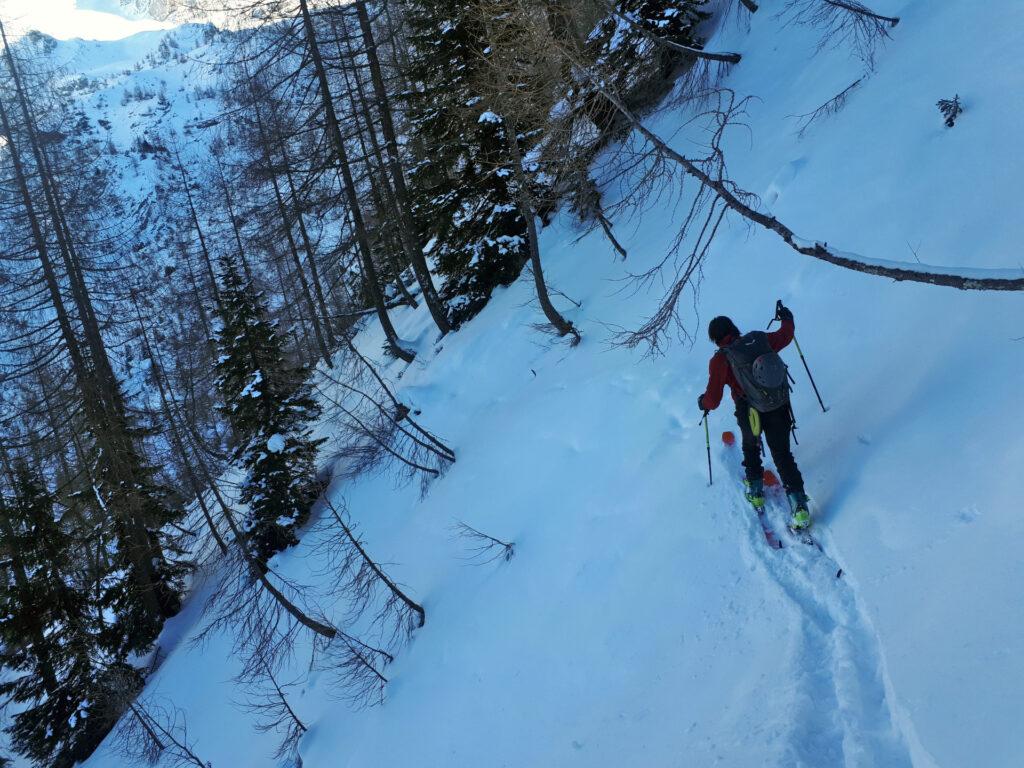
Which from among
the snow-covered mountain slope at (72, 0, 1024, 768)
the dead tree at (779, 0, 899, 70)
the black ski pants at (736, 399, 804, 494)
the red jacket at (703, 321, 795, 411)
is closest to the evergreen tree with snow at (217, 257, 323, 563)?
the snow-covered mountain slope at (72, 0, 1024, 768)

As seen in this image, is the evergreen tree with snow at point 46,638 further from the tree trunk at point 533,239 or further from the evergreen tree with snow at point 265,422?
the tree trunk at point 533,239

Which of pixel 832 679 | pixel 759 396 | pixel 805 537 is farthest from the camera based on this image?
pixel 759 396

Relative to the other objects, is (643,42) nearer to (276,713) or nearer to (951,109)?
(951,109)

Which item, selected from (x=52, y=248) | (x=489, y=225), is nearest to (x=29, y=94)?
(x=52, y=248)

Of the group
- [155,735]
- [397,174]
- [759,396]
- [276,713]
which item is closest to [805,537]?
[759,396]

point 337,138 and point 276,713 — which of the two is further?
point 337,138

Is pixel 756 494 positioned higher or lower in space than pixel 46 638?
lower

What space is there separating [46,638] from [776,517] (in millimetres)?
17672

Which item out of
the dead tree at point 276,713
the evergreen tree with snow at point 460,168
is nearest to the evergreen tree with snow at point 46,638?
the dead tree at point 276,713

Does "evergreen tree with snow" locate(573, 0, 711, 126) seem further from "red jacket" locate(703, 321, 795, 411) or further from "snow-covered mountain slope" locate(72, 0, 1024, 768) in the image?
"red jacket" locate(703, 321, 795, 411)

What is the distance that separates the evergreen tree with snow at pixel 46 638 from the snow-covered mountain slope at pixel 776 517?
14.8 ft

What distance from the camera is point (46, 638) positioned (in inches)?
555

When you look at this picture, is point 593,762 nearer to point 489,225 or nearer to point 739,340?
point 739,340

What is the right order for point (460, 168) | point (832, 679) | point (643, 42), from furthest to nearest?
1. point (460, 168)
2. point (643, 42)
3. point (832, 679)
